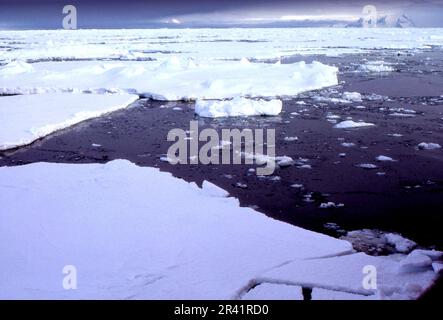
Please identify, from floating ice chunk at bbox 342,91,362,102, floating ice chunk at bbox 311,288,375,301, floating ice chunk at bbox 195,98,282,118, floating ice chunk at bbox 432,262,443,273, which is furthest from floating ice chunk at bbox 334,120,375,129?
floating ice chunk at bbox 311,288,375,301

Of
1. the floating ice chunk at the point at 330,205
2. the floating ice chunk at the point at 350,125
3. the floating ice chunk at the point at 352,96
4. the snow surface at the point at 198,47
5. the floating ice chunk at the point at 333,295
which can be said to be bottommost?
the floating ice chunk at the point at 333,295

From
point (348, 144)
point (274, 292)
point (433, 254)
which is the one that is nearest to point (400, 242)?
point (433, 254)

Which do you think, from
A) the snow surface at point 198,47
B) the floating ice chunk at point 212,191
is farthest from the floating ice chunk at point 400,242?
the snow surface at point 198,47

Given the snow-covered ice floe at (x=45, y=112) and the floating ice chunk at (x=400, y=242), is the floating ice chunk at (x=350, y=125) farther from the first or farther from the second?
the snow-covered ice floe at (x=45, y=112)

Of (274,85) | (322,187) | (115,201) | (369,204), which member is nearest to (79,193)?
(115,201)
